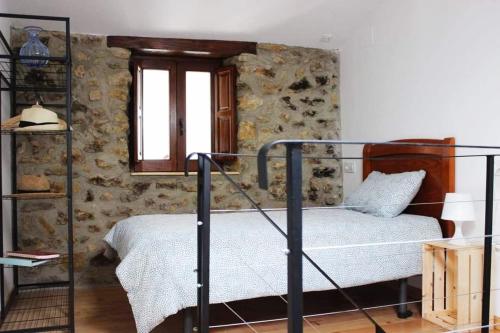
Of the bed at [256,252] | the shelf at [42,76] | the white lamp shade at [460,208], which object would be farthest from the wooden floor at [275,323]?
the shelf at [42,76]

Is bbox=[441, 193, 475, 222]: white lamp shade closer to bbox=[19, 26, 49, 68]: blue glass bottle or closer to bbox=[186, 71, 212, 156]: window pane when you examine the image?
bbox=[186, 71, 212, 156]: window pane

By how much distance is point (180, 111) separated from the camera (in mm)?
4230

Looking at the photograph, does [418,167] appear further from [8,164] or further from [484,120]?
[8,164]

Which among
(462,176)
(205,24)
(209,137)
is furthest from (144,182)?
(462,176)

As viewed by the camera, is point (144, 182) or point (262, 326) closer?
point (262, 326)

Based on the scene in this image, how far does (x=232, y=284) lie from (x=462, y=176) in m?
1.72

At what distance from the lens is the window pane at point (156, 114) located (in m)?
4.18

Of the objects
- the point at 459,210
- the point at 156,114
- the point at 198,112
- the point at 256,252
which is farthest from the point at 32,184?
the point at 459,210

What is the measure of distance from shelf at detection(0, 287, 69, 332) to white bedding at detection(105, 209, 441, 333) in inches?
22.6

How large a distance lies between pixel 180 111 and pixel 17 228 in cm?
160

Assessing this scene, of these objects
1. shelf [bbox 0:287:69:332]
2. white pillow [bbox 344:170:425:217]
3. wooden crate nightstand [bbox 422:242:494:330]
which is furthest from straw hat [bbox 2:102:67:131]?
wooden crate nightstand [bbox 422:242:494:330]

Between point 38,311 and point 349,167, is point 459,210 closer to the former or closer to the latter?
point 349,167

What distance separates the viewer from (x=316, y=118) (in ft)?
14.6

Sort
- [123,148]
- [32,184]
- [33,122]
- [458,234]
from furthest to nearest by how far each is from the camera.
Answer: [123,148] < [32,184] < [458,234] < [33,122]
